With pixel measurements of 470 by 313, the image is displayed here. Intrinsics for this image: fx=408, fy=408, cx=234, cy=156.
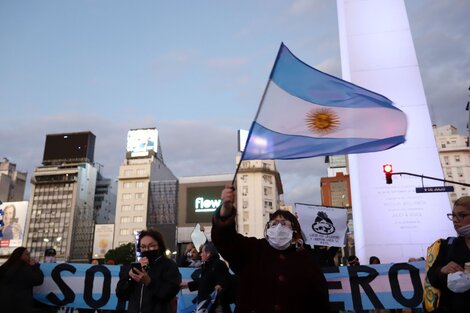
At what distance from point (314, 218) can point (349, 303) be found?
10.4 ft

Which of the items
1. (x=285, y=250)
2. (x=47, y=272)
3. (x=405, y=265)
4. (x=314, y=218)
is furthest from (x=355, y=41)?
(x=285, y=250)

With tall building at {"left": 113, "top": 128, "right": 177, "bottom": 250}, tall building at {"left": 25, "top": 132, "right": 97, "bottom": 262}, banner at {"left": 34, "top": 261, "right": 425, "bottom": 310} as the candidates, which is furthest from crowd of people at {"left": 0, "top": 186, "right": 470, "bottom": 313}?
tall building at {"left": 25, "top": 132, "right": 97, "bottom": 262}

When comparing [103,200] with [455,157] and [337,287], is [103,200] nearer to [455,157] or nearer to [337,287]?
[455,157]

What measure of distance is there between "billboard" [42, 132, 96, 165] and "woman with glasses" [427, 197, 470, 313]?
108071 mm

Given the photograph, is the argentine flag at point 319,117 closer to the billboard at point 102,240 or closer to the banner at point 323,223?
the banner at point 323,223

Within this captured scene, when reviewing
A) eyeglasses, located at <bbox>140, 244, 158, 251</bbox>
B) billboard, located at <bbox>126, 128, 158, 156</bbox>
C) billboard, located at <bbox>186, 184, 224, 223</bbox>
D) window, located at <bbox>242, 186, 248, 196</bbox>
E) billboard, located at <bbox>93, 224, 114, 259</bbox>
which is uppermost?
billboard, located at <bbox>126, 128, 158, 156</bbox>

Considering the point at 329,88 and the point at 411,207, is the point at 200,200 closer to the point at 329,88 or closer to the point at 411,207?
the point at 411,207

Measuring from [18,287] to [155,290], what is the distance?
290 cm

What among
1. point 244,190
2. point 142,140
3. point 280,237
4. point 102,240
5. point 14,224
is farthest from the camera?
point 142,140

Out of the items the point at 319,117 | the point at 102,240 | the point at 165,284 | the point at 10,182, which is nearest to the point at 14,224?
the point at 102,240

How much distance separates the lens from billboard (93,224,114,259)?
88562mm

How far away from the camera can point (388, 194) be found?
2080 centimetres

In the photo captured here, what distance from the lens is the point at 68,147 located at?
344 ft

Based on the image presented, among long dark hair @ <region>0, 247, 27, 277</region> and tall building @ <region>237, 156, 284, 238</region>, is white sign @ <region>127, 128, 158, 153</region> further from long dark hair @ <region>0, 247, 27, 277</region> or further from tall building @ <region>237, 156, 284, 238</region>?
long dark hair @ <region>0, 247, 27, 277</region>
